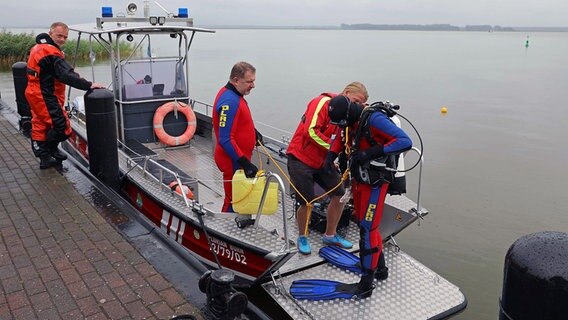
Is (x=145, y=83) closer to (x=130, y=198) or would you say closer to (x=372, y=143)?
(x=130, y=198)

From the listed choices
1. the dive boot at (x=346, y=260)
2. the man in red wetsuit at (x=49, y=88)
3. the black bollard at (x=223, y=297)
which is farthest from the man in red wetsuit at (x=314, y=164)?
the man in red wetsuit at (x=49, y=88)

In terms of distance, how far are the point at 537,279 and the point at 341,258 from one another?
2720 mm

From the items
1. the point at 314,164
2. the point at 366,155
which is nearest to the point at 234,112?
the point at 314,164

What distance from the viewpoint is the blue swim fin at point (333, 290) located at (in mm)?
3988

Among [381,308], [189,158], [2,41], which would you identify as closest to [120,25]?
[189,158]

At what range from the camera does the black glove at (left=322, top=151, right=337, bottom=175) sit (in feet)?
13.4

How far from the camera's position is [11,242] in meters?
4.13

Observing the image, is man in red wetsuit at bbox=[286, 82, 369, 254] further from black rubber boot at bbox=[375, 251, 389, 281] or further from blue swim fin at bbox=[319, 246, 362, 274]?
black rubber boot at bbox=[375, 251, 389, 281]

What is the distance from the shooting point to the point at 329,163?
414 centimetres

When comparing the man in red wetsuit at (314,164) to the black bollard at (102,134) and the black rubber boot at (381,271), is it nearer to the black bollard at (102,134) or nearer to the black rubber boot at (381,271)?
the black rubber boot at (381,271)

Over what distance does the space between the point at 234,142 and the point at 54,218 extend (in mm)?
1919

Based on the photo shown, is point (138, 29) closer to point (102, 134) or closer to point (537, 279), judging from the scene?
point (102, 134)

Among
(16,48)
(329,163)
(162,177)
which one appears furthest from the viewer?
(16,48)

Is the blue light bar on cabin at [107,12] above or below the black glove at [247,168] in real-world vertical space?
above
